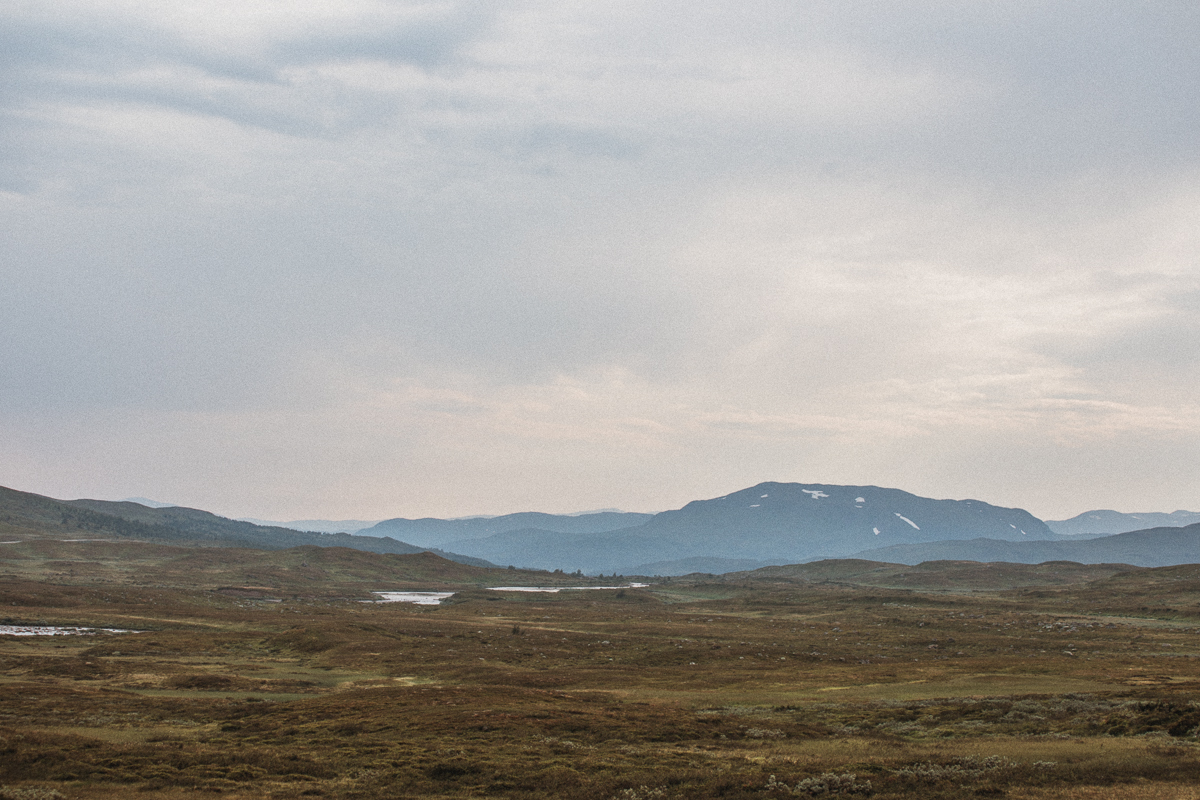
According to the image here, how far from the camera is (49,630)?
320 feet

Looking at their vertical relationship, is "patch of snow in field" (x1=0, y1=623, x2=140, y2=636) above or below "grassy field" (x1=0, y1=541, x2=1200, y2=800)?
below

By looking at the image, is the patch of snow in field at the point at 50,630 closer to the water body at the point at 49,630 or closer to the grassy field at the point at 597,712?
the water body at the point at 49,630

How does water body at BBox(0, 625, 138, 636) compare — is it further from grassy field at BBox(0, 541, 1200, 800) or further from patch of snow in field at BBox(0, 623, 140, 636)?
grassy field at BBox(0, 541, 1200, 800)

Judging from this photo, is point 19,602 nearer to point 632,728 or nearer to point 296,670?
point 296,670

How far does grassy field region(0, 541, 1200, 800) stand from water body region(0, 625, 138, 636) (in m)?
5.15

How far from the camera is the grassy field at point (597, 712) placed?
29.2 m

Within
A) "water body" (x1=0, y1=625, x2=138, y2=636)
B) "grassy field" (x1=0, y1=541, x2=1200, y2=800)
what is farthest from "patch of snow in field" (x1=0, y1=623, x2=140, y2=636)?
"grassy field" (x1=0, y1=541, x2=1200, y2=800)

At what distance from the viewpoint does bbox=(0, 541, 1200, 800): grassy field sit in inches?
1148

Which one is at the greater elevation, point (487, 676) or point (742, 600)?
point (487, 676)

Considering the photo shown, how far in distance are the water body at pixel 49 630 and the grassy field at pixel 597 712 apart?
5.15m

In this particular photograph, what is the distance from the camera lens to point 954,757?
101ft

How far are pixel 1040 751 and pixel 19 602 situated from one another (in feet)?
485

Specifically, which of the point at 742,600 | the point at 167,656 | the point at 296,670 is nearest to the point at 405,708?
the point at 296,670

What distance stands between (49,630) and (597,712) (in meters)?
90.1
